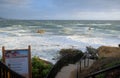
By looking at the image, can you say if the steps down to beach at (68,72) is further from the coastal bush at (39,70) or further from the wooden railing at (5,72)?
the wooden railing at (5,72)

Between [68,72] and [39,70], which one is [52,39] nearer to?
[68,72]

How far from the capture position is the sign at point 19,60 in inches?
362

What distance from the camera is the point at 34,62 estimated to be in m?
13.5

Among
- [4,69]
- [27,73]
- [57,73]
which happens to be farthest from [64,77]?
[4,69]

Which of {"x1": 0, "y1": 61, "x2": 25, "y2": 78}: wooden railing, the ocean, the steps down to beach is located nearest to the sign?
{"x1": 0, "y1": 61, "x2": 25, "y2": 78}: wooden railing

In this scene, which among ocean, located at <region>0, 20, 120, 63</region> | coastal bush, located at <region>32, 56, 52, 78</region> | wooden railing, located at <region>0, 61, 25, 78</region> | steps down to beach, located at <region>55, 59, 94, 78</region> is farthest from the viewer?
ocean, located at <region>0, 20, 120, 63</region>

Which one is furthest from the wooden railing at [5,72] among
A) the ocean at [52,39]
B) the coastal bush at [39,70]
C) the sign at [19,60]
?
the ocean at [52,39]

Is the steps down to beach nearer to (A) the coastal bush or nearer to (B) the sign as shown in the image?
(A) the coastal bush

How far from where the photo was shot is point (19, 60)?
9.23m

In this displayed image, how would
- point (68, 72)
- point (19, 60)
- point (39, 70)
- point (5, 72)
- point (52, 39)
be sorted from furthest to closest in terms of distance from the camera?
point (52, 39), point (68, 72), point (39, 70), point (19, 60), point (5, 72)

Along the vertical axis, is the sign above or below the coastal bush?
above

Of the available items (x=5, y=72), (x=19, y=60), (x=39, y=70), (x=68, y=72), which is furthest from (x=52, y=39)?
(x=5, y=72)

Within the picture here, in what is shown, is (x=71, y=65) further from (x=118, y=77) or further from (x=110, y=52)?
(x=118, y=77)

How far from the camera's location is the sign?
9188mm
